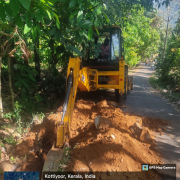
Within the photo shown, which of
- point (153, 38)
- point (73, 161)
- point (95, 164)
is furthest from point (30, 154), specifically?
point (153, 38)

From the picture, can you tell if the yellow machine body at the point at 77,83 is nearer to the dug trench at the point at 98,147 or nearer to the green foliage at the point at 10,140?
the dug trench at the point at 98,147

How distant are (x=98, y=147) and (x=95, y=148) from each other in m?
0.06

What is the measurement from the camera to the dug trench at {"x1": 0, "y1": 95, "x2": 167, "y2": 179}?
3.03m

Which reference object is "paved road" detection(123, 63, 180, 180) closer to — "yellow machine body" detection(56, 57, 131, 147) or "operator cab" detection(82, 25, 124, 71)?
"yellow machine body" detection(56, 57, 131, 147)

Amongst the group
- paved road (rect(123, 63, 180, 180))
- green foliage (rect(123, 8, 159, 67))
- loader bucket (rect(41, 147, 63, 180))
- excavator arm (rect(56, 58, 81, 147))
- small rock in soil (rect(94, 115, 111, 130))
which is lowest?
paved road (rect(123, 63, 180, 180))

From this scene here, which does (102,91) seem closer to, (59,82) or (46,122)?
(59,82)

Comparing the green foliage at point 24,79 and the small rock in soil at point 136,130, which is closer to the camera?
the small rock in soil at point 136,130

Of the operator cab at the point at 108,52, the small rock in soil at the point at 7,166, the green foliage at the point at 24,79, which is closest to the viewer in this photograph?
the small rock in soil at the point at 7,166

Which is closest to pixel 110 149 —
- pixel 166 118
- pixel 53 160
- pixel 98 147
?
pixel 98 147

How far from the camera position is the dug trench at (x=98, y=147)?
3.03 meters

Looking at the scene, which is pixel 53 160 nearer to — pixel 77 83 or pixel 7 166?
pixel 7 166

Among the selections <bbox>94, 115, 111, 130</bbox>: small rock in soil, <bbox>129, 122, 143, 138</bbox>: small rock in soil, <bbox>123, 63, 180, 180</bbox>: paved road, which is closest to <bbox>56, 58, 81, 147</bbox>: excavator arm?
<bbox>94, 115, 111, 130</bbox>: small rock in soil

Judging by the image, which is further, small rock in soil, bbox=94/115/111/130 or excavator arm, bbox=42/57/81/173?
small rock in soil, bbox=94/115/111/130

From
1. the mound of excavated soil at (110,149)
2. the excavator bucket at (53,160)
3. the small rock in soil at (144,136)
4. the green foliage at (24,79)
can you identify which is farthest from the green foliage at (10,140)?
the small rock in soil at (144,136)
